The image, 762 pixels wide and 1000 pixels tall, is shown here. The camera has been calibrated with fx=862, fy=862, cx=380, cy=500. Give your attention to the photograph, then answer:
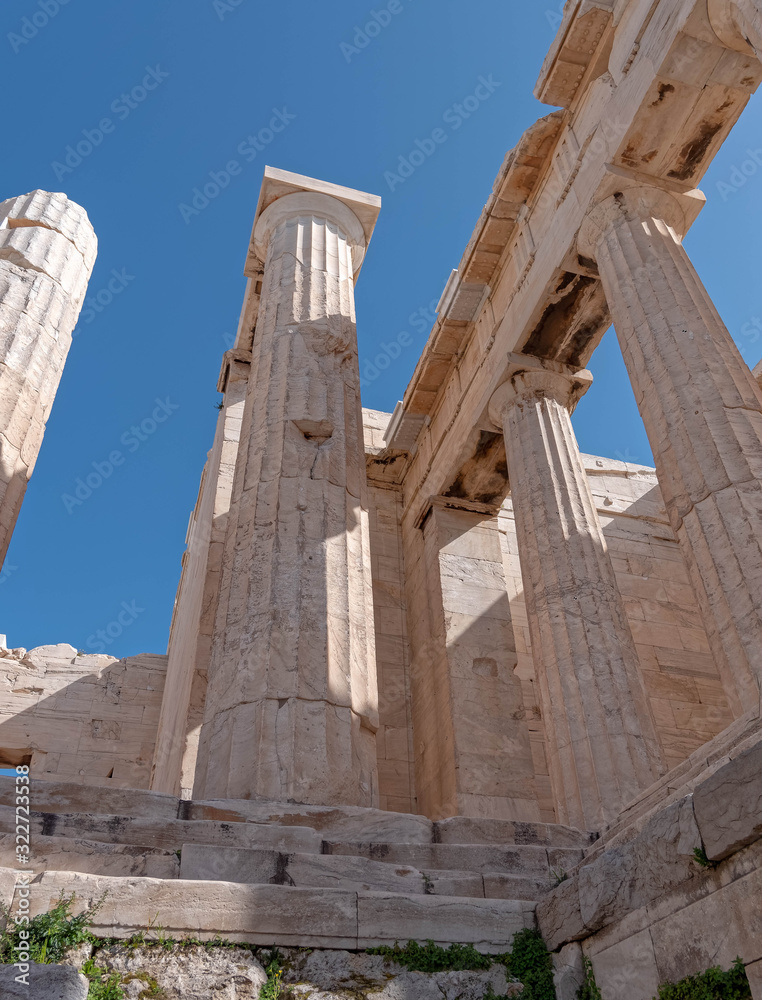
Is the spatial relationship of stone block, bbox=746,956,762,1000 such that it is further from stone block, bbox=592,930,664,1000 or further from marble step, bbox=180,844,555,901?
marble step, bbox=180,844,555,901

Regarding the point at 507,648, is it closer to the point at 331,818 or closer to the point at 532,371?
the point at 532,371

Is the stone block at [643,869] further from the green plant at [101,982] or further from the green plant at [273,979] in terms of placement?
the green plant at [101,982]

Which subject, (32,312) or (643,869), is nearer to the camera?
(643,869)

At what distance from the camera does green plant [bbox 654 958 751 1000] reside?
3.73 m

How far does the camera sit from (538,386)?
580 inches

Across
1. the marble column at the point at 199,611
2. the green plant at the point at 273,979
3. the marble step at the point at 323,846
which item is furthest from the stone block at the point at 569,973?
the marble column at the point at 199,611

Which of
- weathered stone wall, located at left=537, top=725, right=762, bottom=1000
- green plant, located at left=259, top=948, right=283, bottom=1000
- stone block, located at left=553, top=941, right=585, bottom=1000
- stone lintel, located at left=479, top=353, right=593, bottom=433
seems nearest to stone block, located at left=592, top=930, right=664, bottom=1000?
weathered stone wall, located at left=537, top=725, right=762, bottom=1000

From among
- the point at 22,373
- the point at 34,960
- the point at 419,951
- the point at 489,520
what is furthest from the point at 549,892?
the point at 489,520

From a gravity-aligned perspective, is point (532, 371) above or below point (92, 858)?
above

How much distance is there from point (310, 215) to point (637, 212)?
553 cm

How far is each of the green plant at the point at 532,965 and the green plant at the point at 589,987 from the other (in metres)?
0.16

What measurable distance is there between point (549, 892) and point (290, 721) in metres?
3.11

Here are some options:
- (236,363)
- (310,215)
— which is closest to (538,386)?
(310,215)

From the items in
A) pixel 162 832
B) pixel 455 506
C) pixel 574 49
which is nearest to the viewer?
pixel 162 832
